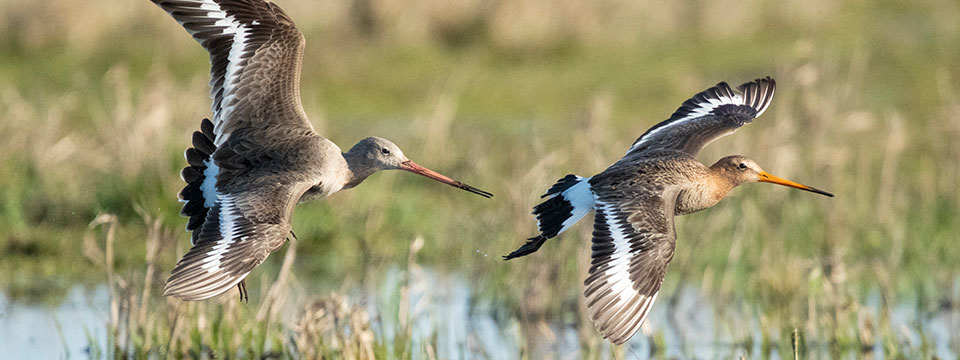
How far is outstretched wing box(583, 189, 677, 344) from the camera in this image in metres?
5.15

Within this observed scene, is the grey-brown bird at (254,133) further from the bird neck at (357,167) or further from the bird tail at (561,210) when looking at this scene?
the bird tail at (561,210)

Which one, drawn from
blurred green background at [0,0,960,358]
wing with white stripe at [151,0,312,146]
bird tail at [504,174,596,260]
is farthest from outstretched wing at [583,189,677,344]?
wing with white stripe at [151,0,312,146]

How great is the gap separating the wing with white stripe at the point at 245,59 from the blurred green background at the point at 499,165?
66 cm

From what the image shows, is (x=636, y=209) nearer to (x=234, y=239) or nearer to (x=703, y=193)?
(x=703, y=193)

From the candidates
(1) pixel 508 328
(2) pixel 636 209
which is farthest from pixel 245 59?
(1) pixel 508 328

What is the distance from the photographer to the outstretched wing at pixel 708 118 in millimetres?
6426

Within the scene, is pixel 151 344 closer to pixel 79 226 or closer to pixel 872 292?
pixel 79 226

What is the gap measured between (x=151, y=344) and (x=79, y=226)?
9.47 ft

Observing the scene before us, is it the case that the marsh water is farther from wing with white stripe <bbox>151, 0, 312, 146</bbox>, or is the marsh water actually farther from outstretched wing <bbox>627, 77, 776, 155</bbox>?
wing with white stripe <bbox>151, 0, 312, 146</bbox>

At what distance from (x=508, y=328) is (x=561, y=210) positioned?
2342 millimetres

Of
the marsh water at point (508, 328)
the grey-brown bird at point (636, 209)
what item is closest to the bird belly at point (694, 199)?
the grey-brown bird at point (636, 209)

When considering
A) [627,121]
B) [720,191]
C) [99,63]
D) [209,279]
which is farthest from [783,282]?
[99,63]

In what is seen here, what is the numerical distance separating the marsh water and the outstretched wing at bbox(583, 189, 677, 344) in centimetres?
127

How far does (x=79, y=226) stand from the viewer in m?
8.89
